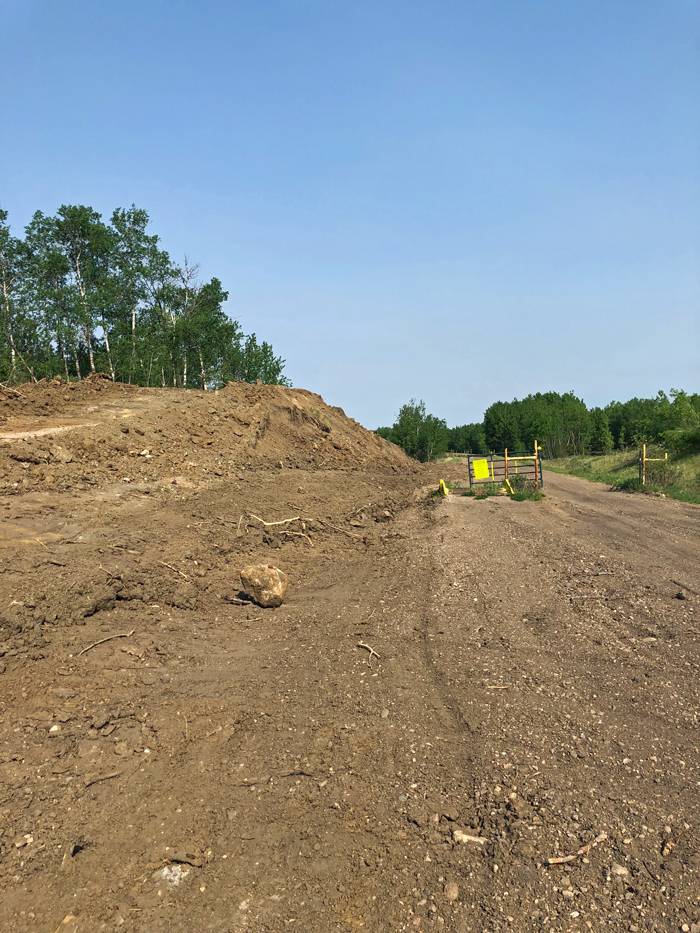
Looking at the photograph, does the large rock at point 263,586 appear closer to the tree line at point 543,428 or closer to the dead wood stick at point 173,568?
the dead wood stick at point 173,568

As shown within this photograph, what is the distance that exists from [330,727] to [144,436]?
34.7 ft

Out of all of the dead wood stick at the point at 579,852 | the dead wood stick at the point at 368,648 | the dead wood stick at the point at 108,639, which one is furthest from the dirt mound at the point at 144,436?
the dead wood stick at the point at 579,852

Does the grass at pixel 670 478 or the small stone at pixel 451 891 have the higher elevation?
the grass at pixel 670 478

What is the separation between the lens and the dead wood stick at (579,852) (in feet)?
10.5

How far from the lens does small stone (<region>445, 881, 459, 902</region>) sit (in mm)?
3031

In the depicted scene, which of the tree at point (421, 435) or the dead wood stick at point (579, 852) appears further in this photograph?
the tree at point (421, 435)

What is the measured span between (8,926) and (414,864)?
7.64ft

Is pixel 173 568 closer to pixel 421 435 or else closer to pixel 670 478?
pixel 670 478

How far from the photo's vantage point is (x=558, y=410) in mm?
86250

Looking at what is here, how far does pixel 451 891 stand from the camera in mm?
3074

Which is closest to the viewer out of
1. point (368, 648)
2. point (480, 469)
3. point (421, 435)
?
point (368, 648)

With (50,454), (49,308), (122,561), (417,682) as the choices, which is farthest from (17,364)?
(417,682)

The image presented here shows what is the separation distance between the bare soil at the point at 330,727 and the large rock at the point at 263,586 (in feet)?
0.70

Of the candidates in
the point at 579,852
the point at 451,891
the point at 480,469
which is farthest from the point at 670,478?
the point at 451,891
